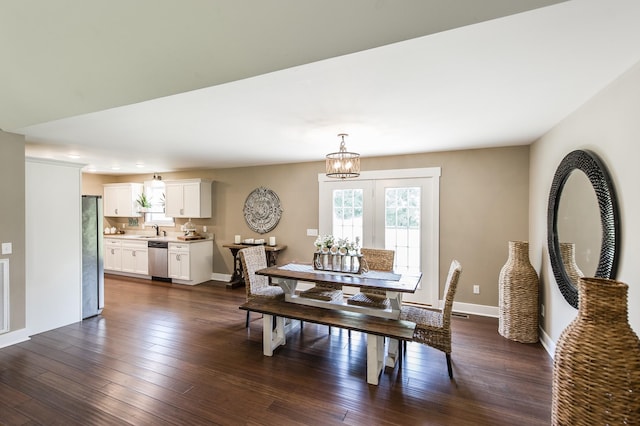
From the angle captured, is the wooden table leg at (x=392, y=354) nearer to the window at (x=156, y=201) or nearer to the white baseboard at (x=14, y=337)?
the white baseboard at (x=14, y=337)

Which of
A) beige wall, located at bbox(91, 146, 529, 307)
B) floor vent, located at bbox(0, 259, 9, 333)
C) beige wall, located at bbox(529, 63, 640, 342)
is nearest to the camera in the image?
beige wall, located at bbox(529, 63, 640, 342)

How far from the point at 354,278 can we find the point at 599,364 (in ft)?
5.90

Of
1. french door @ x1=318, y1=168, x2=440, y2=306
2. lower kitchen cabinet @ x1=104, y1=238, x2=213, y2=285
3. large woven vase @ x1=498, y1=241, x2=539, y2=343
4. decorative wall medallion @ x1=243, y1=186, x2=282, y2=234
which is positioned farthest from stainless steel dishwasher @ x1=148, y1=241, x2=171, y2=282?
large woven vase @ x1=498, y1=241, x2=539, y2=343

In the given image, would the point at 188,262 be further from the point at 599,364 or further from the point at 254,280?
the point at 599,364

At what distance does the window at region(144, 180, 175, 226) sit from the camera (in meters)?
6.75

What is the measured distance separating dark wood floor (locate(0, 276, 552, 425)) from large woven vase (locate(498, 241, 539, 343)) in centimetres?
14

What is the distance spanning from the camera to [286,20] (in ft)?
4.01

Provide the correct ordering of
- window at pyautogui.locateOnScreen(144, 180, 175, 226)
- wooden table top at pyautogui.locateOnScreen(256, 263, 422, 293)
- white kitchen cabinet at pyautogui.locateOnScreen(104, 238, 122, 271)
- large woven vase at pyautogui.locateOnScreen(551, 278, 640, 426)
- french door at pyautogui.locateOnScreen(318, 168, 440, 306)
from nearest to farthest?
large woven vase at pyautogui.locateOnScreen(551, 278, 640, 426), wooden table top at pyautogui.locateOnScreen(256, 263, 422, 293), french door at pyautogui.locateOnScreen(318, 168, 440, 306), white kitchen cabinet at pyautogui.locateOnScreen(104, 238, 122, 271), window at pyautogui.locateOnScreen(144, 180, 175, 226)

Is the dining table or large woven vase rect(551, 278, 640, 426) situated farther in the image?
the dining table

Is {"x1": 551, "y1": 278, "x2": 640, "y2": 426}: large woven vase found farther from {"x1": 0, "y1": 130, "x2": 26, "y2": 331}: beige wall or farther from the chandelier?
{"x1": 0, "y1": 130, "x2": 26, "y2": 331}: beige wall

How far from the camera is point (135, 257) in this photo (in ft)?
20.1

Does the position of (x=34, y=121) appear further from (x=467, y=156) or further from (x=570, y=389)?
(x=467, y=156)

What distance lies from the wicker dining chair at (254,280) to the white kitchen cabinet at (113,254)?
14.3 feet

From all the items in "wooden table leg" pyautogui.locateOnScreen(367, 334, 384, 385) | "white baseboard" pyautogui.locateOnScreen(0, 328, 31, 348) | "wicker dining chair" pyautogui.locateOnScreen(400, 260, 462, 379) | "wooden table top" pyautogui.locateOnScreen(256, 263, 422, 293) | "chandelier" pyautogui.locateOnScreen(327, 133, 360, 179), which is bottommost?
"white baseboard" pyautogui.locateOnScreen(0, 328, 31, 348)
